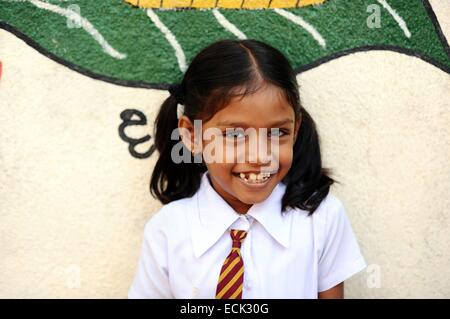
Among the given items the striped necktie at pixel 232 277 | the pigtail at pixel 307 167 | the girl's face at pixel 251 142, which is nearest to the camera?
the girl's face at pixel 251 142

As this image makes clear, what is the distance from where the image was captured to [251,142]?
1.52m

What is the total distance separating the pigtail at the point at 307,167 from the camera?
5.67ft

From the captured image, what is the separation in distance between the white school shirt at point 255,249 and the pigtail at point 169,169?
115 millimetres

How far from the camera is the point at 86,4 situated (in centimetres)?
185

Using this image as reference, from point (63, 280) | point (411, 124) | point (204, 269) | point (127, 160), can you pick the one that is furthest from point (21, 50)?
point (411, 124)

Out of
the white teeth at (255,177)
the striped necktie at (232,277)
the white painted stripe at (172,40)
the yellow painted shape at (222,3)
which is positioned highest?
the yellow painted shape at (222,3)

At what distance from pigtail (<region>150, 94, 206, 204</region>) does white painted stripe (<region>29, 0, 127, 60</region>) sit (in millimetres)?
252

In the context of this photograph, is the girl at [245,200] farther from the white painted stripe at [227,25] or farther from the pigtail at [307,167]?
the white painted stripe at [227,25]

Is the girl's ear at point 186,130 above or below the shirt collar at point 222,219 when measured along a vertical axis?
above

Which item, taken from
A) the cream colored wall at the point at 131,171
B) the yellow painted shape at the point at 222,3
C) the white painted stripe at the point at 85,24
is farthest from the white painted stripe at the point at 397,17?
the white painted stripe at the point at 85,24

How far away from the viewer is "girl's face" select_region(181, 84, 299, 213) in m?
1.50

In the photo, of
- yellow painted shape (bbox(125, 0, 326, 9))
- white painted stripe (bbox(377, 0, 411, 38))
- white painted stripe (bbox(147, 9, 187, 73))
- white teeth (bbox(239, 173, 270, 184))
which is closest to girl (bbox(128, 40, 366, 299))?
white teeth (bbox(239, 173, 270, 184))

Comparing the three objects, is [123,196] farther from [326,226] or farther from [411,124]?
[411,124]

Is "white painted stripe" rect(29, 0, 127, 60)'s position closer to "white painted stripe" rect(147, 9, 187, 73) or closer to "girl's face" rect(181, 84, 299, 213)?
"white painted stripe" rect(147, 9, 187, 73)
